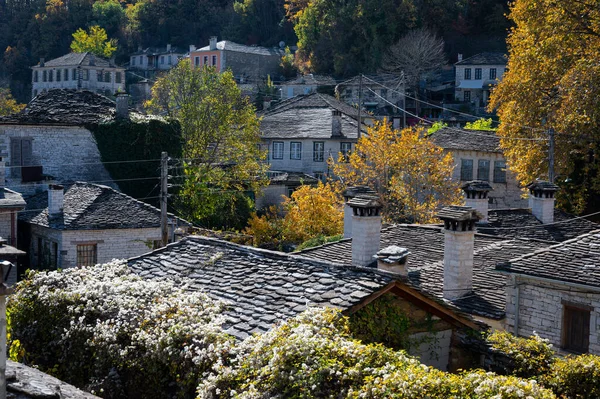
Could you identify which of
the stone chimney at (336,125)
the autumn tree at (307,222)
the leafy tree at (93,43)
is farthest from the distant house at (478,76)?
the leafy tree at (93,43)

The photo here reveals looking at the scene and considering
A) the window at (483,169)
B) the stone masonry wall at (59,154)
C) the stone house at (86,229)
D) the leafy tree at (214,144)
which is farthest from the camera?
the window at (483,169)

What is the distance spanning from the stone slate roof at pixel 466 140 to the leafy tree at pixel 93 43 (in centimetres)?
5760

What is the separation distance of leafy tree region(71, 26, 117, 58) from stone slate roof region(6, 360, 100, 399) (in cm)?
8861

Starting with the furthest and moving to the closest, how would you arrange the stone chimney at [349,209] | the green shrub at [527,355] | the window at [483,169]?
the window at [483,169], the stone chimney at [349,209], the green shrub at [527,355]

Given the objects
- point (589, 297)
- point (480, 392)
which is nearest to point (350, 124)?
point (589, 297)

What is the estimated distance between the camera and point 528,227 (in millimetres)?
→ 23047

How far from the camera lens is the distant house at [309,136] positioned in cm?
5028

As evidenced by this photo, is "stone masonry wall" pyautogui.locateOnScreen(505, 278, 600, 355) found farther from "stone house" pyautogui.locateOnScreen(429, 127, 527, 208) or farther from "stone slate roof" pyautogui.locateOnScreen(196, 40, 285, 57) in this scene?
"stone slate roof" pyautogui.locateOnScreen(196, 40, 285, 57)

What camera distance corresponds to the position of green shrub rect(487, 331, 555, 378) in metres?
10.7

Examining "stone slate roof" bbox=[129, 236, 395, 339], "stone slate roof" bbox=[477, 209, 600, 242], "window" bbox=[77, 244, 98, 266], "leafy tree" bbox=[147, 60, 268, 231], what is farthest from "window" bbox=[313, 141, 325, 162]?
"stone slate roof" bbox=[129, 236, 395, 339]

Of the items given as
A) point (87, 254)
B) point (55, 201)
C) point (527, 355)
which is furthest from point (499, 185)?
point (527, 355)

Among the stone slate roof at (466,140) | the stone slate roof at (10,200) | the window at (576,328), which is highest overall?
the stone slate roof at (466,140)

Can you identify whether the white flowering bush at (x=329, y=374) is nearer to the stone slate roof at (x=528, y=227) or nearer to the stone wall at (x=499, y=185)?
the stone slate roof at (x=528, y=227)

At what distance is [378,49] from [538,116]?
42.9 metres
